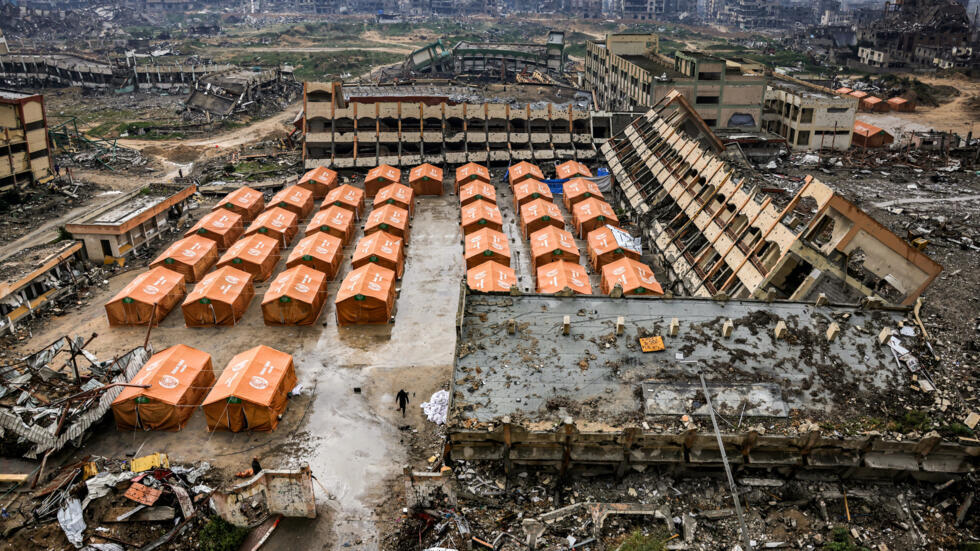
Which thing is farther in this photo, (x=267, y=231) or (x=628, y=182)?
(x=628, y=182)

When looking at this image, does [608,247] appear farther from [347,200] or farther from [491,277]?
[347,200]

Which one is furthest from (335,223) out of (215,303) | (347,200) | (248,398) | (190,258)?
(248,398)

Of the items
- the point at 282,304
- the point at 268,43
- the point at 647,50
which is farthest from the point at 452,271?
the point at 268,43

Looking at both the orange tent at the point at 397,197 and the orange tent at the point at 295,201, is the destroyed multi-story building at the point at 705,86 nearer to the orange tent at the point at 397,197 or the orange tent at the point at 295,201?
the orange tent at the point at 397,197

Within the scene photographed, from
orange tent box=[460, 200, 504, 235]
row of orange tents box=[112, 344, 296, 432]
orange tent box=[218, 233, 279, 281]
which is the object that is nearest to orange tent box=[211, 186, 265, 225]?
orange tent box=[218, 233, 279, 281]

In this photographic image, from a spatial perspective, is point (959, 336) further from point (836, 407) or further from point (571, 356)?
point (571, 356)

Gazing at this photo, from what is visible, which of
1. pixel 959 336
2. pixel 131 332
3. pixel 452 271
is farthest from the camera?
pixel 452 271
